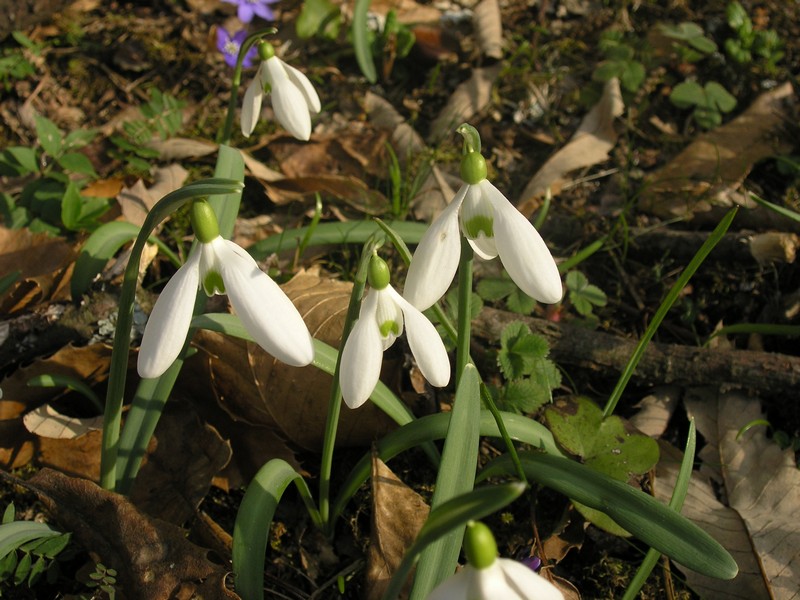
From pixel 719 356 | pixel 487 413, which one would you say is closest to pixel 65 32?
pixel 487 413

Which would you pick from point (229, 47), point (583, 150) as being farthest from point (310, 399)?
point (229, 47)

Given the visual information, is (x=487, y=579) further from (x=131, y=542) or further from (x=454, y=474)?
(x=131, y=542)

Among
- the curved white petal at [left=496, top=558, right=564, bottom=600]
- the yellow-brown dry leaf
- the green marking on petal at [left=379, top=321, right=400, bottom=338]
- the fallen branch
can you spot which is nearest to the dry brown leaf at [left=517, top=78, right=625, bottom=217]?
the fallen branch

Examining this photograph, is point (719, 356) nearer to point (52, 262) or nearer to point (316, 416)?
point (316, 416)

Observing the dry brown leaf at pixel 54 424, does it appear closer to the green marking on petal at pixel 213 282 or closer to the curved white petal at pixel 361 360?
the green marking on petal at pixel 213 282

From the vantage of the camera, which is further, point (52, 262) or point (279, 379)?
point (52, 262)
